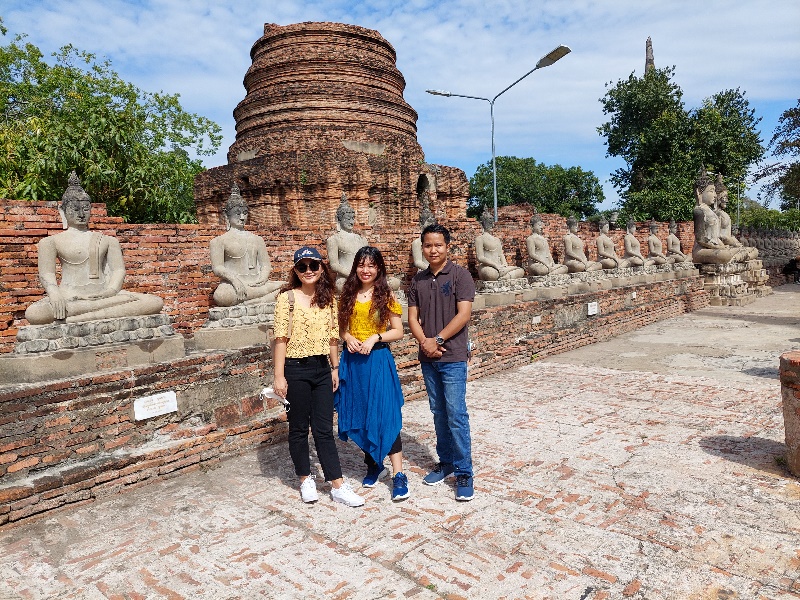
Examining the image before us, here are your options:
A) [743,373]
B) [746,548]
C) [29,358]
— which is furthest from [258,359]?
[743,373]

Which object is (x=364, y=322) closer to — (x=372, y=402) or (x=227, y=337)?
(x=372, y=402)

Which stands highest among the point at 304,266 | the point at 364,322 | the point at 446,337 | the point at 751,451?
the point at 304,266

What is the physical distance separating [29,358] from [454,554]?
276 centimetres

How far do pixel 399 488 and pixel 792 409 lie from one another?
226 centimetres

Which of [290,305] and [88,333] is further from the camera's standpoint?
[88,333]

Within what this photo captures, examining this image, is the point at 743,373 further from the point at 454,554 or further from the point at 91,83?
the point at 91,83

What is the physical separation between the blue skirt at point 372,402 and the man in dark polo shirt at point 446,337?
8.5 inches

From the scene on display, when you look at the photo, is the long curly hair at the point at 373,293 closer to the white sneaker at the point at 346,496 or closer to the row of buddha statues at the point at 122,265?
the white sneaker at the point at 346,496

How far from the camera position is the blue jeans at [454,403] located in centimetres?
321

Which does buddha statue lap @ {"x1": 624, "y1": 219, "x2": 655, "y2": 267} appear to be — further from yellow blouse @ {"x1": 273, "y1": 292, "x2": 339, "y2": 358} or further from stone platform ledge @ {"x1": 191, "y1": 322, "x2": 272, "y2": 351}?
yellow blouse @ {"x1": 273, "y1": 292, "x2": 339, "y2": 358}

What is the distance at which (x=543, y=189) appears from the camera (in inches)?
1476

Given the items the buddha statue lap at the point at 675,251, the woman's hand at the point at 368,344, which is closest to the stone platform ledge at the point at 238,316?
the woman's hand at the point at 368,344

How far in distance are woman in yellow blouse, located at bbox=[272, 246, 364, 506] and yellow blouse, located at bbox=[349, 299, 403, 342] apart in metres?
0.14

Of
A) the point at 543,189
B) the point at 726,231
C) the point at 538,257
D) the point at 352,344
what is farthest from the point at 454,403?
the point at 543,189
